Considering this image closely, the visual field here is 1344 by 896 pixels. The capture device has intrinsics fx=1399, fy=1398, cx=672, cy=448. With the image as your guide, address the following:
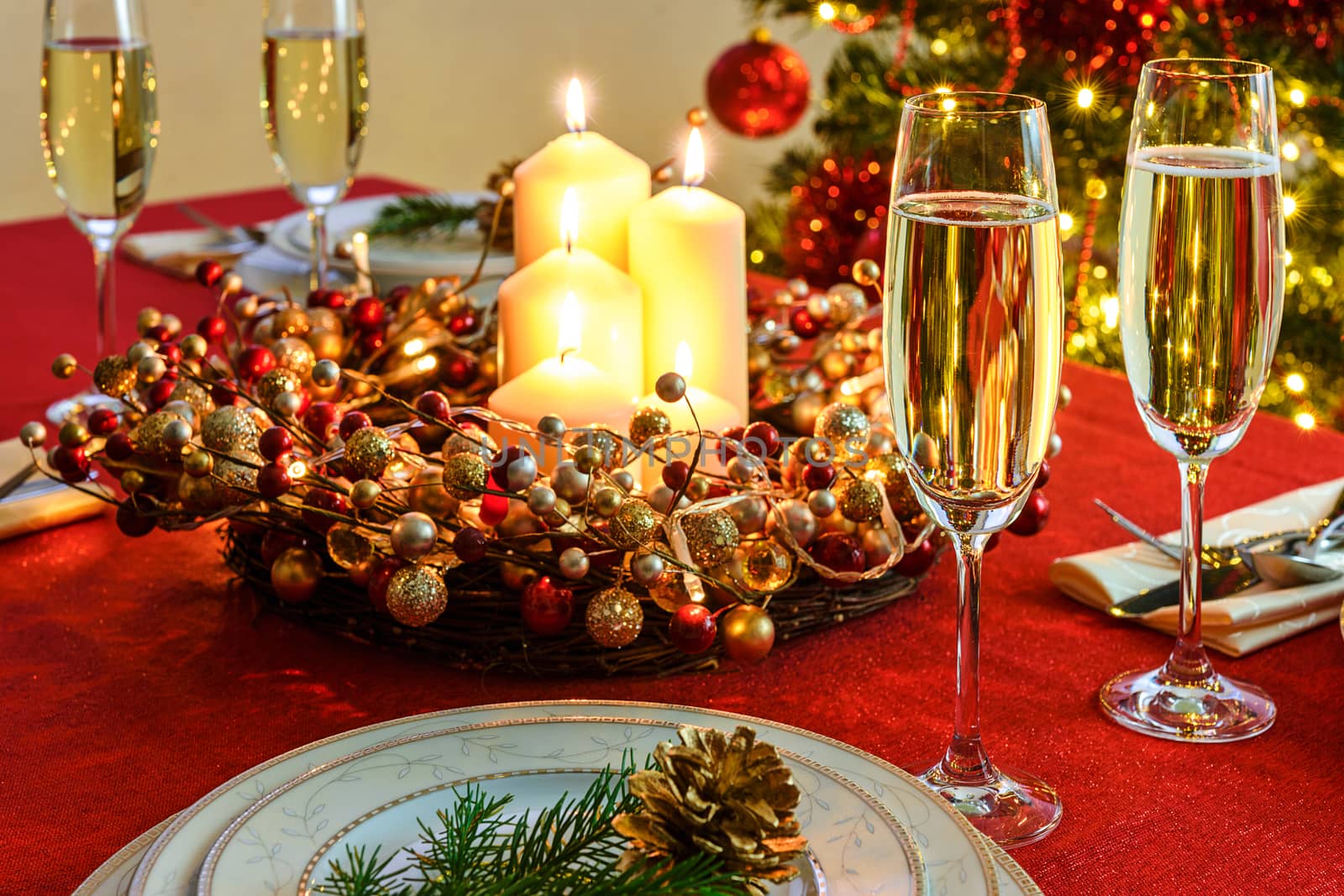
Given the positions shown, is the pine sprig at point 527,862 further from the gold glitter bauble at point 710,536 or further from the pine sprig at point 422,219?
the pine sprig at point 422,219

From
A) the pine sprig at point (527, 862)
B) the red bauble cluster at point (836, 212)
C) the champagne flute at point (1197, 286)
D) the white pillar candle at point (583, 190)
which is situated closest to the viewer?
the pine sprig at point (527, 862)

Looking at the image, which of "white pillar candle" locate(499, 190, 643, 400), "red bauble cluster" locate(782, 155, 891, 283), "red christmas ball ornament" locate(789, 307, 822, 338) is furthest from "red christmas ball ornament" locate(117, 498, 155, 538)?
"red bauble cluster" locate(782, 155, 891, 283)

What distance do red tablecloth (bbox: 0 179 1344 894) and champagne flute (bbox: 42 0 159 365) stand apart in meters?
0.27

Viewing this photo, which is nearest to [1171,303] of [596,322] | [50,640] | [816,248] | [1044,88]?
[596,322]

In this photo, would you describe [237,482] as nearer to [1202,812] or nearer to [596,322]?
[596,322]

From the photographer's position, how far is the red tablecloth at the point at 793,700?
535 millimetres

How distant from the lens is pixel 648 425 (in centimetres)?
70

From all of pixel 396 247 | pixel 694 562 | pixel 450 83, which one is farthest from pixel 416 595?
pixel 450 83

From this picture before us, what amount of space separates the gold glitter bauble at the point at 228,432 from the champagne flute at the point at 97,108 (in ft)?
1.17

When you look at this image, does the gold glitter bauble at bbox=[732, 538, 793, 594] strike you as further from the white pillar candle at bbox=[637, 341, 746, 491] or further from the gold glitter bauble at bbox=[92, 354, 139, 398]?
the gold glitter bauble at bbox=[92, 354, 139, 398]

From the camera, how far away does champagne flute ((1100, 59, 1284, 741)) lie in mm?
616

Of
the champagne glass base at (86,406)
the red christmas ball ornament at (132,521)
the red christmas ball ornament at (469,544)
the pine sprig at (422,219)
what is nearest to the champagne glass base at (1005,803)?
the red christmas ball ornament at (469,544)

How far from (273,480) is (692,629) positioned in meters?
0.21

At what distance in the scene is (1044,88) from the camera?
1886mm
